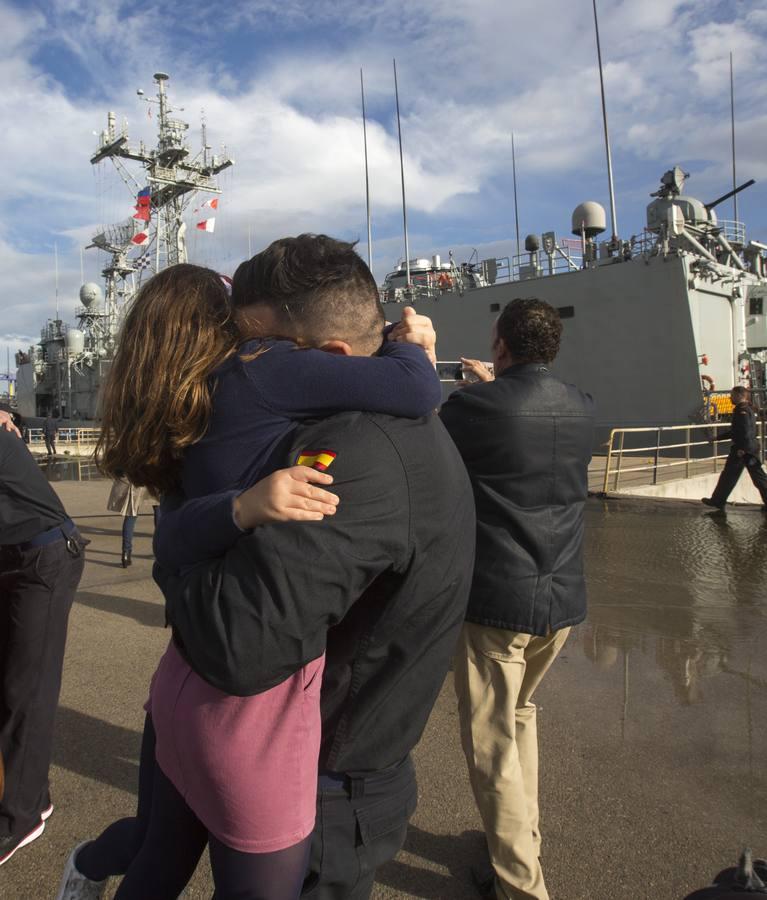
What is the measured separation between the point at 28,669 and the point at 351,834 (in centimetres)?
177

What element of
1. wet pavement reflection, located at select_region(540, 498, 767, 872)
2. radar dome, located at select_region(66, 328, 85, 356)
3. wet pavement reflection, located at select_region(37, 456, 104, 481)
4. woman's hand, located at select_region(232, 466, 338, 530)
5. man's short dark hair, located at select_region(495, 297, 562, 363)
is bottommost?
wet pavement reflection, located at select_region(540, 498, 767, 872)

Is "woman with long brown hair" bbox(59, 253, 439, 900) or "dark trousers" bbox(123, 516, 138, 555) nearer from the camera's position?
"woman with long brown hair" bbox(59, 253, 439, 900)

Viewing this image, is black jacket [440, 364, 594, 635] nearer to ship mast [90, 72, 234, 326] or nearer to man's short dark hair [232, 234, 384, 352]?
man's short dark hair [232, 234, 384, 352]

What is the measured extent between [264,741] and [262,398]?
25.7 inches

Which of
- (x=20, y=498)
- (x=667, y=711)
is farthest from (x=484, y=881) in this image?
(x=20, y=498)

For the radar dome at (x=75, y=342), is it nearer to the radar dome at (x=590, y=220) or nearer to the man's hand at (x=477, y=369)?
the radar dome at (x=590, y=220)

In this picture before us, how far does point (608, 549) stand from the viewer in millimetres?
7758

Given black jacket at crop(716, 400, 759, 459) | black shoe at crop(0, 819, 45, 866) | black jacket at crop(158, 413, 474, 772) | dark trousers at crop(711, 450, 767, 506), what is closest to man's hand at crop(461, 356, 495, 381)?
black jacket at crop(158, 413, 474, 772)

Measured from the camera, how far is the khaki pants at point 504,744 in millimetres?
2258

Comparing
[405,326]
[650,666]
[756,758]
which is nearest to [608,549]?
[650,666]

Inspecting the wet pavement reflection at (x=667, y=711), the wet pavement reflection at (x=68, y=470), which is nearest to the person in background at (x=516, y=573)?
the wet pavement reflection at (x=667, y=711)

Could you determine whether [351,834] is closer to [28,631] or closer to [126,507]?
[28,631]

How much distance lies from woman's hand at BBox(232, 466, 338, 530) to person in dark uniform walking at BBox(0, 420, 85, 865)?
1.87 metres

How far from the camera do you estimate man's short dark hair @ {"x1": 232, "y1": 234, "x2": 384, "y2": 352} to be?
56.9 inches
